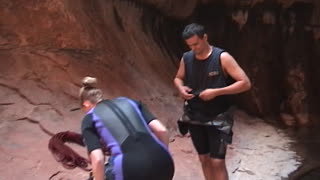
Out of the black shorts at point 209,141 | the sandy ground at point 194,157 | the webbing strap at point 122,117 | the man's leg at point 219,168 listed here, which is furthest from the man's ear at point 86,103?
the sandy ground at point 194,157

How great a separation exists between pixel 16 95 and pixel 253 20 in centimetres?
542

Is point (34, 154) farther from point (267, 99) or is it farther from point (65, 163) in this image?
point (267, 99)

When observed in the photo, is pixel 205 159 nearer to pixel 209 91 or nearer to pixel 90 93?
pixel 209 91

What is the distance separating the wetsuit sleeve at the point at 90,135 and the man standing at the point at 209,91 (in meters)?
1.13

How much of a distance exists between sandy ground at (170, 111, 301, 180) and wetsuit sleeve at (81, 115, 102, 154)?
218 cm

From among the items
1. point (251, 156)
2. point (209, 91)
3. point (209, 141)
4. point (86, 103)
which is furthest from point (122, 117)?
point (251, 156)

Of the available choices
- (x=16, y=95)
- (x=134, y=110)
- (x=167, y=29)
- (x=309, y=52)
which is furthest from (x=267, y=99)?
(x=134, y=110)

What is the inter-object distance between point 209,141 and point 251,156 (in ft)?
7.58

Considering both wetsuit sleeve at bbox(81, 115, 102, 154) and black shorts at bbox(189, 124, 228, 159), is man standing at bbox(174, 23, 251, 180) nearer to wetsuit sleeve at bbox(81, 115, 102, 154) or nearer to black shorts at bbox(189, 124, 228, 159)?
black shorts at bbox(189, 124, 228, 159)

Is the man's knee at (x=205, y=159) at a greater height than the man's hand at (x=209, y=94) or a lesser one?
lesser

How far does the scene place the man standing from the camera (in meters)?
3.62

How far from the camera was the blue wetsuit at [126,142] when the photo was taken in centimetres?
272

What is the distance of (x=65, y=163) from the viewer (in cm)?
439

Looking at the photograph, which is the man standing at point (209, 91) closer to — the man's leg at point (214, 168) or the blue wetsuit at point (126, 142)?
the man's leg at point (214, 168)
